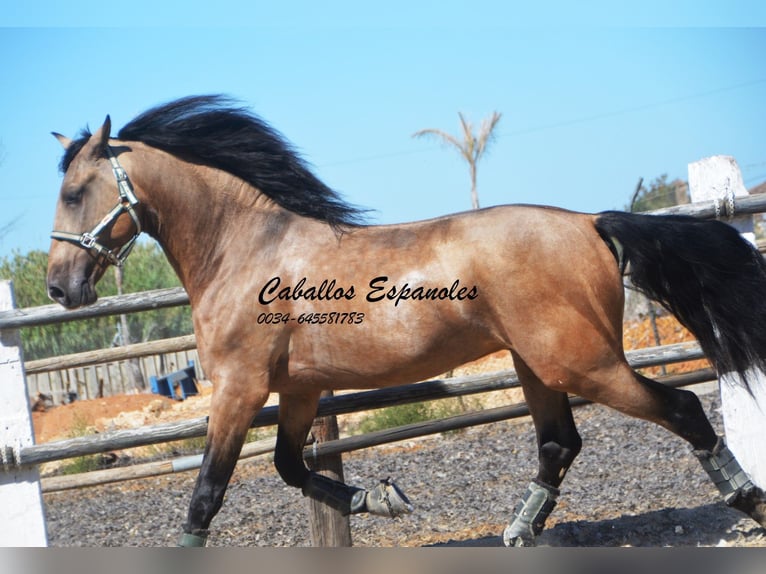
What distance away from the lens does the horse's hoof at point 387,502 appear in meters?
3.75

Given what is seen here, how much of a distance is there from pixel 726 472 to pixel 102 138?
3.06m

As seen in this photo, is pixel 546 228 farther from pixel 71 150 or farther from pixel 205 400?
pixel 205 400

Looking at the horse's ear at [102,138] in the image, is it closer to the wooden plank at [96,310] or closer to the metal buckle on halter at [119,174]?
the metal buckle on halter at [119,174]

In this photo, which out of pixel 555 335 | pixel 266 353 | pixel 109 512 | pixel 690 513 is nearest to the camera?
pixel 555 335

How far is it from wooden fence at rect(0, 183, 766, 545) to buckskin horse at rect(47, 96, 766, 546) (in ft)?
1.20

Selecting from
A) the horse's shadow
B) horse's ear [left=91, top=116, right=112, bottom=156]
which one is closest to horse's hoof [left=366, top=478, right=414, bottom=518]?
the horse's shadow

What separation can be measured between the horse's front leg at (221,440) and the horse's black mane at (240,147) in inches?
33.7

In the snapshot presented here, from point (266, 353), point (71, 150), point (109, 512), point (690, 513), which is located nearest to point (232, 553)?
point (266, 353)

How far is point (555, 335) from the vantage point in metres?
3.29

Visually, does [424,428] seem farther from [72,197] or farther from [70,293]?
[72,197]

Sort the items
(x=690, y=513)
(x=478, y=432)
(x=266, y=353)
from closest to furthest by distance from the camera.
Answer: (x=266, y=353)
(x=690, y=513)
(x=478, y=432)

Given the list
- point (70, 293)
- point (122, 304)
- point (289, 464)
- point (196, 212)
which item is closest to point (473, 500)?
point (289, 464)

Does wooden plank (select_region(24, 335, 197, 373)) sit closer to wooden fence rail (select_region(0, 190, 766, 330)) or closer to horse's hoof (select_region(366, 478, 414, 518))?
wooden fence rail (select_region(0, 190, 766, 330))

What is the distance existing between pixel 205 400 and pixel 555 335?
7714mm
